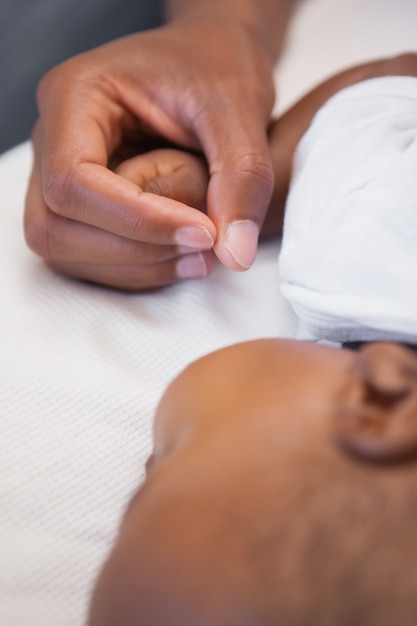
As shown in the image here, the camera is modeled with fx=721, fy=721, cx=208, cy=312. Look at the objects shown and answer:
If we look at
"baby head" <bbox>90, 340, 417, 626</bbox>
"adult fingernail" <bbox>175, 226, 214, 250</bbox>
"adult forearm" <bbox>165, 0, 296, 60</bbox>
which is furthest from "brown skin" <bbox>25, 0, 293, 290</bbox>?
"baby head" <bbox>90, 340, 417, 626</bbox>

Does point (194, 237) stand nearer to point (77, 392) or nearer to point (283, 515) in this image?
point (77, 392)

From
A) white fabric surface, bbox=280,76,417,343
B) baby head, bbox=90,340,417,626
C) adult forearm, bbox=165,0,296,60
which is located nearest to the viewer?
baby head, bbox=90,340,417,626

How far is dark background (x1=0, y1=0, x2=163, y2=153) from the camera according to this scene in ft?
3.19

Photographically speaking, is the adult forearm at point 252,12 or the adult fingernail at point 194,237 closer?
the adult fingernail at point 194,237

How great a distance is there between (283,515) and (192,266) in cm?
34

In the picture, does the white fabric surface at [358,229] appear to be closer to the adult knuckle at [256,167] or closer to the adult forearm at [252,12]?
the adult knuckle at [256,167]

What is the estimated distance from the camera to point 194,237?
1.95 ft

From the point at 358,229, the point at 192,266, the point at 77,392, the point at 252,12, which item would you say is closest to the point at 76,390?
the point at 77,392

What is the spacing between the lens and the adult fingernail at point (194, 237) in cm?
59

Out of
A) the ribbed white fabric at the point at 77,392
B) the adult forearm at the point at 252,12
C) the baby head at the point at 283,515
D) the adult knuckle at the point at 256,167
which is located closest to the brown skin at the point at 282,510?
the baby head at the point at 283,515

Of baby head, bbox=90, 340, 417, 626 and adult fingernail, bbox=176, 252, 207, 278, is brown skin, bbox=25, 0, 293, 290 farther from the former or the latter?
baby head, bbox=90, 340, 417, 626

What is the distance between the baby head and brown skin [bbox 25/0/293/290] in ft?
0.71

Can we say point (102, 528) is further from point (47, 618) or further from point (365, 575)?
point (365, 575)

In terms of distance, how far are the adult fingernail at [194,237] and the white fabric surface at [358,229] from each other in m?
0.06
